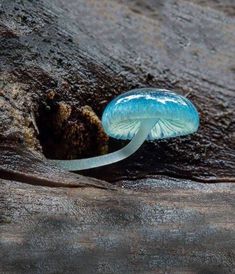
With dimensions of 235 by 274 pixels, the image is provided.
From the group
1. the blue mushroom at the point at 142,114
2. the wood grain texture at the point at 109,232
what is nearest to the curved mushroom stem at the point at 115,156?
the blue mushroom at the point at 142,114

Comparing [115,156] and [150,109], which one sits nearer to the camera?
[150,109]

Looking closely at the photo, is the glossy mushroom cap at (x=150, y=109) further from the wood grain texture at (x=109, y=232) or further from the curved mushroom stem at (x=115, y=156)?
the wood grain texture at (x=109, y=232)

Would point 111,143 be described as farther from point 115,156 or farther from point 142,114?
point 142,114

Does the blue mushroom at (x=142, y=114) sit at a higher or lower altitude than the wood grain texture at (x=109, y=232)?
higher

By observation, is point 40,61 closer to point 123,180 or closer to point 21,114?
point 21,114

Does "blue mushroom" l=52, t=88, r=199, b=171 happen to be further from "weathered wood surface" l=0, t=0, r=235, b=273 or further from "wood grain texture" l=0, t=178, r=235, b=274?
"wood grain texture" l=0, t=178, r=235, b=274

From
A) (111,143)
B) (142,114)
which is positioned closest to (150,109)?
(142,114)
